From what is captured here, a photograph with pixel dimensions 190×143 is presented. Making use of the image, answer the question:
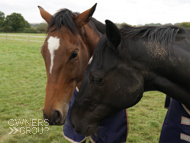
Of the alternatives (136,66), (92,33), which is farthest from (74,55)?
(136,66)

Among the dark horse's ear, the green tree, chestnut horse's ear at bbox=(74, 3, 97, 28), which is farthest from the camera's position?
the green tree

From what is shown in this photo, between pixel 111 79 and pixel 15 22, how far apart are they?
5431 cm

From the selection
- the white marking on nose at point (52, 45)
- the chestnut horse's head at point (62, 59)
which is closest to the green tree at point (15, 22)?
the chestnut horse's head at point (62, 59)

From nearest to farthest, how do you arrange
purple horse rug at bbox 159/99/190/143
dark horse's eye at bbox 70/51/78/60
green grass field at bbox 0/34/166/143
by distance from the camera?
purple horse rug at bbox 159/99/190/143 → dark horse's eye at bbox 70/51/78/60 → green grass field at bbox 0/34/166/143

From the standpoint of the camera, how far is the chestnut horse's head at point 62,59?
1.81m

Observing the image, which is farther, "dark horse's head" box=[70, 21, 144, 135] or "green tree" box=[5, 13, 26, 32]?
"green tree" box=[5, 13, 26, 32]

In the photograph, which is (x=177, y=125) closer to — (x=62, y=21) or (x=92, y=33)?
(x=92, y=33)

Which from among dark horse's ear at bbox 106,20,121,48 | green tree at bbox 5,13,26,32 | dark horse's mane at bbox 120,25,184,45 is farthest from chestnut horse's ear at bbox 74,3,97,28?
green tree at bbox 5,13,26,32

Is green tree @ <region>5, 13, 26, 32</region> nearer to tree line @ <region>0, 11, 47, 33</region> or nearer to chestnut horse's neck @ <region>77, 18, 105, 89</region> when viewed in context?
tree line @ <region>0, 11, 47, 33</region>

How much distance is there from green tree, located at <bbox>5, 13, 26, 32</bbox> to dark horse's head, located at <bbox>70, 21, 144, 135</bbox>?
51511mm

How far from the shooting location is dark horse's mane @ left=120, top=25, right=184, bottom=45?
1.46 meters

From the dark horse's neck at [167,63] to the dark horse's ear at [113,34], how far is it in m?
0.13

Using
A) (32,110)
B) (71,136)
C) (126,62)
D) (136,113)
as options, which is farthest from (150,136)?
(32,110)

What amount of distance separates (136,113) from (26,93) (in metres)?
3.51
